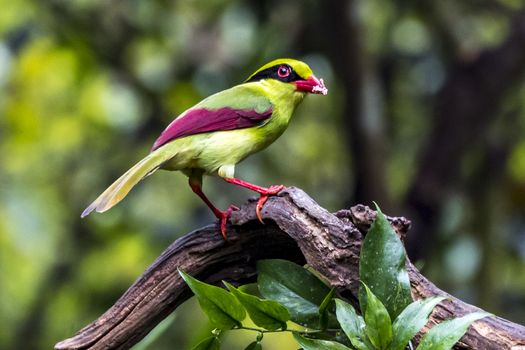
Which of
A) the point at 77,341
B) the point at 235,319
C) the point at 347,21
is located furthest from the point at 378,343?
the point at 347,21

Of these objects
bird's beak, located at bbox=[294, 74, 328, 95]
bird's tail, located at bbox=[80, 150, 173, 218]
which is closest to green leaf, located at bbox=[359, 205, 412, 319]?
bird's tail, located at bbox=[80, 150, 173, 218]

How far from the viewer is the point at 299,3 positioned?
19.0 ft

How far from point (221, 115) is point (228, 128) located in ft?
0.15

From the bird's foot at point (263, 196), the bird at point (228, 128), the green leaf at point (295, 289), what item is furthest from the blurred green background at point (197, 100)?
the green leaf at point (295, 289)

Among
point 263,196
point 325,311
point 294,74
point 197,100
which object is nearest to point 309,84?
point 294,74

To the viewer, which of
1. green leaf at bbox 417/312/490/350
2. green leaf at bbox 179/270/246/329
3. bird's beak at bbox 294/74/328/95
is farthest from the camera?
bird's beak at bbox 294/74/328/95

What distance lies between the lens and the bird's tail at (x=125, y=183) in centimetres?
260

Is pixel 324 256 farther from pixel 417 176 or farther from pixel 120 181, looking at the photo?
pixel 417 176

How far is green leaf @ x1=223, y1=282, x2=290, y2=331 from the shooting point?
80.5 inches

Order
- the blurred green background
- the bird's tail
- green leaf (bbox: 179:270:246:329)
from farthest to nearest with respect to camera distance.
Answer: the blurred green background < the bird's tail < green leaf (bbox: 179:270:246:329)

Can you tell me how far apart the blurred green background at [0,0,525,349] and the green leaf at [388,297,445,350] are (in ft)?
10.5

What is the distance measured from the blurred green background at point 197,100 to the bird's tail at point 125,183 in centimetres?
221

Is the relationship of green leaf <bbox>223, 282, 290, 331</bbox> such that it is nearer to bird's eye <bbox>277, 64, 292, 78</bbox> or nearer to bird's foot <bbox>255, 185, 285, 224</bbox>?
bird's foot <bbox>255, 185, 285, 224</bbox>

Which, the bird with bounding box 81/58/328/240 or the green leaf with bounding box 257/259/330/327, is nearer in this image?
the green leaf with bounding box 257/259/330/327
